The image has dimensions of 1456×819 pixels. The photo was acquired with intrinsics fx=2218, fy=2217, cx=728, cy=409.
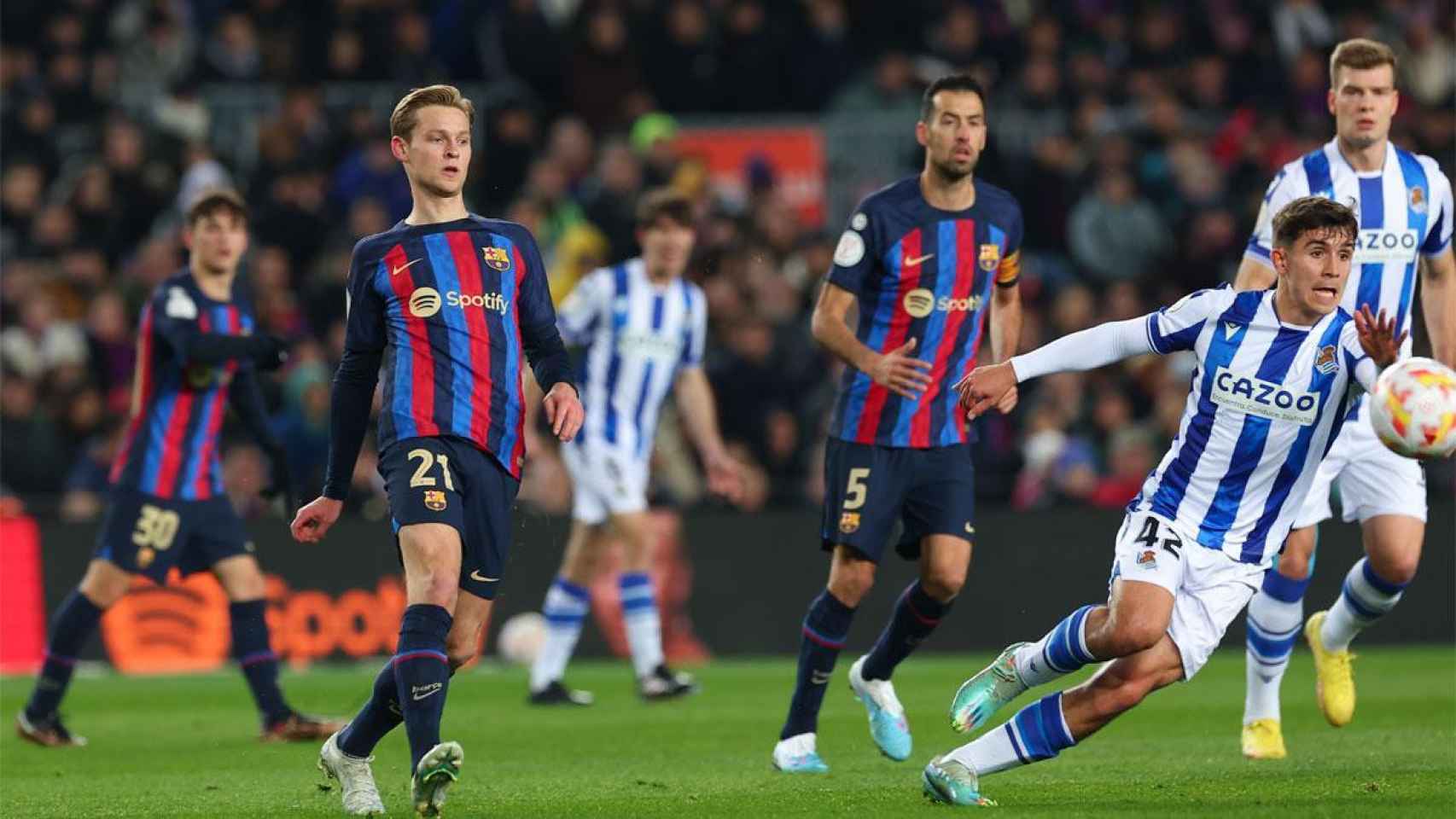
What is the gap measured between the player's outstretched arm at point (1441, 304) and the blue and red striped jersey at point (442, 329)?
3.77 metres

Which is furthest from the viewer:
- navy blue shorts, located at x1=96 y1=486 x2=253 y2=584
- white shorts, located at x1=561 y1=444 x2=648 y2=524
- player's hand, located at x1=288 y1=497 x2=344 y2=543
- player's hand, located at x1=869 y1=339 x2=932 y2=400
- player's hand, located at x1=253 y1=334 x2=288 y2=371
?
white shorts, located at x1=561 y1=444 x2=648 y2=524

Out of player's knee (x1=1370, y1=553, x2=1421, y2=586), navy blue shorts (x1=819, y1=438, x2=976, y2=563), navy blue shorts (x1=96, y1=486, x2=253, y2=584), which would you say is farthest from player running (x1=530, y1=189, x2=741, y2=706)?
player's knee (x1=1370, y1=553, x2=1421, y2=586)

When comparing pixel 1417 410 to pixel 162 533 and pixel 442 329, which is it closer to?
pixel 442 329

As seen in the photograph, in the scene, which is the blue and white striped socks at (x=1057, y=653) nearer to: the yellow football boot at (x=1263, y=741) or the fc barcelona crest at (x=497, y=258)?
the yellow football boot at (x=1263, y=741)

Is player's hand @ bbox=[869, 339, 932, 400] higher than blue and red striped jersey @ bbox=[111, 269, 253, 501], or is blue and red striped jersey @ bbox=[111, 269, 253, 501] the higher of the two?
player's hand @ bbox=[869, 339, 932, 400]

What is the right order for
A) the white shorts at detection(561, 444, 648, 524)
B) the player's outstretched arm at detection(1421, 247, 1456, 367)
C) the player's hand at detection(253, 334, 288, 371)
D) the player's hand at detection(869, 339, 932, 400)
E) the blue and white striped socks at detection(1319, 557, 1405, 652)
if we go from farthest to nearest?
the white shorts at detection(561, 444, 648, 524), the player's hand at detection(253, 334, 288, 371), the blue and white striped socks at detection(1319, 557, 1405, 652), the player's outstretched arm at detection(1421, 247, 1456, 367), the player's hand at detection(869, 339, 932, 400)

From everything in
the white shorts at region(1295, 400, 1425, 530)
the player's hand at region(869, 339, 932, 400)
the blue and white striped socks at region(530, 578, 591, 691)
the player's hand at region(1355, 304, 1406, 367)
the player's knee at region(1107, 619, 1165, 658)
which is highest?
the player's hand at region(1355, 304, 1406, 367)

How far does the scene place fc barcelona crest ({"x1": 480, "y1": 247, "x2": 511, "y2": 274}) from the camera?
7071 mm

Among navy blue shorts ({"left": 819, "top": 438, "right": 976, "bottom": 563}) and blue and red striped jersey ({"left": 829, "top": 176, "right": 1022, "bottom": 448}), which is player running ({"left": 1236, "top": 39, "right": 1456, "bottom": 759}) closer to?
blue and red striped jersey ({"left": 829, "top": 176, "right": 1022, "bottom": 448})

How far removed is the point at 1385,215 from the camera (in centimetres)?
856

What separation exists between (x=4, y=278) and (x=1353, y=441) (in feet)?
38.5

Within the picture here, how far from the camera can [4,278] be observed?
1723 cm

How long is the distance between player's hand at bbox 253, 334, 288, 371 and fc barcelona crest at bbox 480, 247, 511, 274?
2.94m

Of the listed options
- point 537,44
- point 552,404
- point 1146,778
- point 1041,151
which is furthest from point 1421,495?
point 537,44
